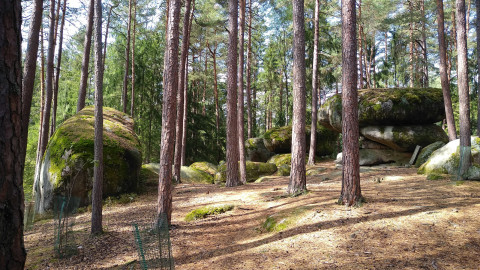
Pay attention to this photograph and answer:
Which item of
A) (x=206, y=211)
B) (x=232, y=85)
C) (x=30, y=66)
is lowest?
(x=206, y=211)

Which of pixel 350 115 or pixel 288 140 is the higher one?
pixel 288 140

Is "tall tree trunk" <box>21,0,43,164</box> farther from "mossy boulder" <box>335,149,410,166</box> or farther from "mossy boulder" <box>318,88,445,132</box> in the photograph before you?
"mossy boulder" <box>335,149,410,166</box>

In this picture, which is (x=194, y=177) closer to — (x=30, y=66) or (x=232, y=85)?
(x=232, y=85)

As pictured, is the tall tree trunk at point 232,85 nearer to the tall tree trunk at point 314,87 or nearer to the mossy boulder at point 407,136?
the tall tree trunk at point 314,87

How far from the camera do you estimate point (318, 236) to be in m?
4.61

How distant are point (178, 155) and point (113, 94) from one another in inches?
513

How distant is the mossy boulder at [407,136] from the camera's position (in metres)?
13.2

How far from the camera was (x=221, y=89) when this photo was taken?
28406 millimetres

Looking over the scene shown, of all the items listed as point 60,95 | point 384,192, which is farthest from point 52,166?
point 60,95

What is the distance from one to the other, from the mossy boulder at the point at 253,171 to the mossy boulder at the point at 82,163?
13.2 feet

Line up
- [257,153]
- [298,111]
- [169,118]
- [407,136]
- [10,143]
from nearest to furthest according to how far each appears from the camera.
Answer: [10,143] → [169,118] → [298,111] → [407,136] → [257,153]

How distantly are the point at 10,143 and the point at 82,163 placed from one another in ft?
25.5

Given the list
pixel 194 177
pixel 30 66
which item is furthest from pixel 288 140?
pixel 30 66

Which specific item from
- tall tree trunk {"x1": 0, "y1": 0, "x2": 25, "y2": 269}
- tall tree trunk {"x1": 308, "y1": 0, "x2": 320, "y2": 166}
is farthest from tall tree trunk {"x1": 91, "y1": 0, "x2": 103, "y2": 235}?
tall tree trunk {"x1": 308, "y1": 0, "x2": 320, "y2": 166}
